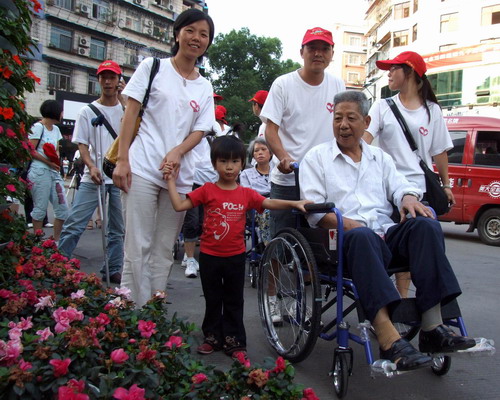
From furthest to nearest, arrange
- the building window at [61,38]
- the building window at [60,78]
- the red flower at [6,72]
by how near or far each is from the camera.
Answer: the building window at [61,38] → the building window at [60,78] → the red flower at [6,72]

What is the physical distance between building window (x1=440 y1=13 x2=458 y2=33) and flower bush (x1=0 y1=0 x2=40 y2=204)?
40373mm

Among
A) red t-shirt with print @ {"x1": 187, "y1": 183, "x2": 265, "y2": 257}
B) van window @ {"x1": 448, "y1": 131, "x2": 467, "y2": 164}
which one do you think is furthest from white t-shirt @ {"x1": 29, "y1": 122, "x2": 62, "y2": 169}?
van window @ {"x1": 448, "y1": 131, "x2": 467, "y2": 164}

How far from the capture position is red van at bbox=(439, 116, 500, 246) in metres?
8.62

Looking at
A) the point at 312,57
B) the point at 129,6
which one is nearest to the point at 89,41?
the point at 129,6

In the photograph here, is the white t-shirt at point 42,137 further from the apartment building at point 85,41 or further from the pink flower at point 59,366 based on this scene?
the apartment building at point 85,41

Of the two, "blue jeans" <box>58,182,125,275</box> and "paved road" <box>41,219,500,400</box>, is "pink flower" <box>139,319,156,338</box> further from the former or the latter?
"blue jeans" <box>58,182,125,275</box>

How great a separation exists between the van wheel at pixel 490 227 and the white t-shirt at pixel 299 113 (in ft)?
20.3

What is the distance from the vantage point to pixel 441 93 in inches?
811

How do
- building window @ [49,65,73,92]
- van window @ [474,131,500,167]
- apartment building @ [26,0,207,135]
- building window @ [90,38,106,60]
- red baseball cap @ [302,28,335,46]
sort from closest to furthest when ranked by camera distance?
1. red baseball cap @ [302,28,335,46]
2. van window @ [474,131,500,167]
3. apartment building @ [26,0,207,135]
4. building window @ [49,65,73,92]
5. building window @ [90,38,106,60]

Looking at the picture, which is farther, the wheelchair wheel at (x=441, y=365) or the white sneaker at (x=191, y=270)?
the white sneaker at (x=191, y=270)

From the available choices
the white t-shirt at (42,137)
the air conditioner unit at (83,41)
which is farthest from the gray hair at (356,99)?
the air conditioner unit at (83,41)

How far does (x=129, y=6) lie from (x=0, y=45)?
3828cm

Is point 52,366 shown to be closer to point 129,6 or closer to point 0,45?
point 0,45

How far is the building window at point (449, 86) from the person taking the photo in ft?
65.6
